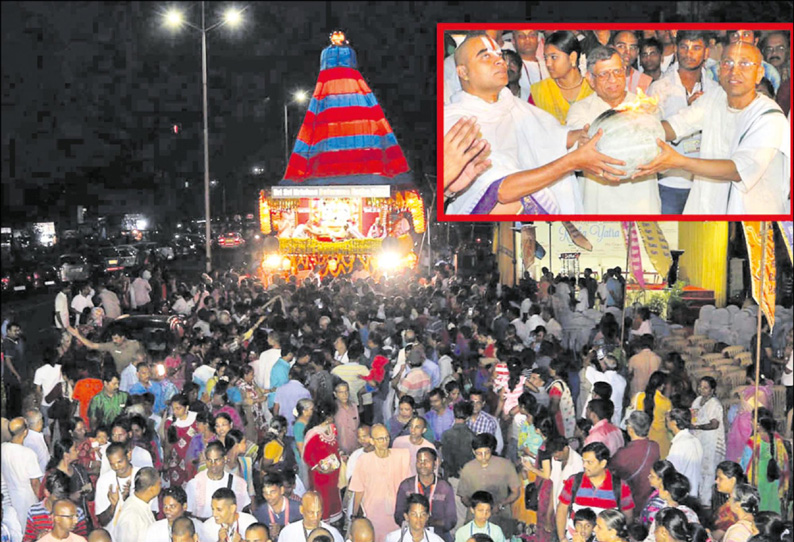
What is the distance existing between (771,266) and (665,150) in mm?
3793

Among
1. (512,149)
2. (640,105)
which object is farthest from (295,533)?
(640,105)

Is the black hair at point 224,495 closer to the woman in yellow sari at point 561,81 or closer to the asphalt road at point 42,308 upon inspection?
the woman in yellow sari at point 561,81

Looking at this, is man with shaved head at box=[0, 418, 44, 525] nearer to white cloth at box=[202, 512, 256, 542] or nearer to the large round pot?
white cloth at box=[202, 512, 256, 542]

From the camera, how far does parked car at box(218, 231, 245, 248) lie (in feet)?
106

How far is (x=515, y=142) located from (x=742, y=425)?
18.4 ft

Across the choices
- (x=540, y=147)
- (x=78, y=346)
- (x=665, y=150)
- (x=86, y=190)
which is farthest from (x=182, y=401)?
(x=86, y=190)

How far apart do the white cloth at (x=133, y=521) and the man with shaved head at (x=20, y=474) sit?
1.21m

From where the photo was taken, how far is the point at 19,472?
6.50m

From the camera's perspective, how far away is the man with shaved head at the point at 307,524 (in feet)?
17.7

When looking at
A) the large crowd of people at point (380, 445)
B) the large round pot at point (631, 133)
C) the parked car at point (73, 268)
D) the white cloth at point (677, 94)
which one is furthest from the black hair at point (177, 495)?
the parked car at point (73, 268)

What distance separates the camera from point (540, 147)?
12.1 meters

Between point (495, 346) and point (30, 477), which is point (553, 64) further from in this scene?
point (30, 477)

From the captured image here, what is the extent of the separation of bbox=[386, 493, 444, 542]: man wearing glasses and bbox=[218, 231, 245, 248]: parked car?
27.2 metres

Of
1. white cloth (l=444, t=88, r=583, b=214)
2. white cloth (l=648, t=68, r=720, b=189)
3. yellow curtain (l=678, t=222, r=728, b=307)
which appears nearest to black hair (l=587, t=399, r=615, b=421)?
white cloth (l=444, t=88, r=583, b=214)
